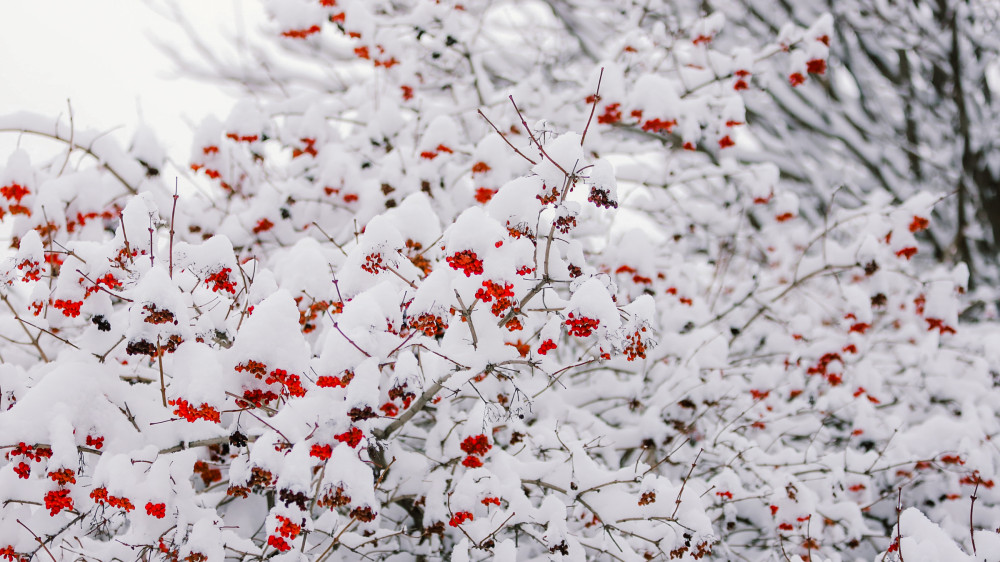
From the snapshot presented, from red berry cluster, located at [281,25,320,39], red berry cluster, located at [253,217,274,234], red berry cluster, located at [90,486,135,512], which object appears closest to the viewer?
red berry cluster, located at [90,486,135,512]

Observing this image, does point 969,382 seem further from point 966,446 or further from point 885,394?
point 966,446

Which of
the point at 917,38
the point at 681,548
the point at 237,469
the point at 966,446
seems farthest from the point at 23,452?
the point at 917,38

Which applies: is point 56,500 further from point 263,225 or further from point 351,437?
point 263,225

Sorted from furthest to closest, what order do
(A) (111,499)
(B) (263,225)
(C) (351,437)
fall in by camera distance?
1. (B) (263,225)
2. (A) (111,499)
3. (C) (351,437)

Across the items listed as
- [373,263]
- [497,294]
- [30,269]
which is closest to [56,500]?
[30,269]

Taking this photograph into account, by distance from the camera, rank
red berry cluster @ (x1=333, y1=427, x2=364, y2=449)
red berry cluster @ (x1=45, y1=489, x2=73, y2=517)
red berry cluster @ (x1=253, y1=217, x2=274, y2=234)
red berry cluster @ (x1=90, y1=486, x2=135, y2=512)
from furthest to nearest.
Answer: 1. red berry cluster @ (x1=253, y1=217, x2=274, y2=234)
2. red berry cluster @ (x1=45, y1=489, x2=73, y2=517)
3. red berry cluster @ (x1=90, y1=486, x2=135, y2=512)
4. red berry cluster @ (x1=333, y1=427, x2=364, y2=449)

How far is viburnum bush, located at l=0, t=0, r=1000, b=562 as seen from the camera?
1752 millimetres

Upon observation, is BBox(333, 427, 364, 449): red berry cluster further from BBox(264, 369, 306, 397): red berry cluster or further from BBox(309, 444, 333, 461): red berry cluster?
BBox(264, 369, 306, 397): red berry cluster

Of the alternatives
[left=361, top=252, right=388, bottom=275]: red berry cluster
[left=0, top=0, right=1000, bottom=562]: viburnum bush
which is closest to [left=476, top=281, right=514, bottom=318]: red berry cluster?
[left=0, top=0, right=1000, bottom=562]: viburnum bush

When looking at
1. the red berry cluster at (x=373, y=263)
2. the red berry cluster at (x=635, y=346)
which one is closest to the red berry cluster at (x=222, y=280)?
the red berry cluster at (x=373, y=263)

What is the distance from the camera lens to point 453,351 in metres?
1.95

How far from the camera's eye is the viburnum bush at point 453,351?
175cm

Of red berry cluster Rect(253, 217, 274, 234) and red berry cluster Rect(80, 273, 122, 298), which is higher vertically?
red berry cluster Rect(253, 217, 274, 234)

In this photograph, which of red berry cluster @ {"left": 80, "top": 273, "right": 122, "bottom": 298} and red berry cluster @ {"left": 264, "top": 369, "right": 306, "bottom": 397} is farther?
red berry cluster @ {"left": 80, "top": 273, "right": 122, "bottom": 298}
